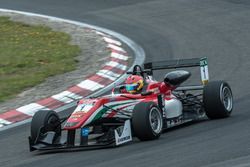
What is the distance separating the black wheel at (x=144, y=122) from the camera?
31.6ft

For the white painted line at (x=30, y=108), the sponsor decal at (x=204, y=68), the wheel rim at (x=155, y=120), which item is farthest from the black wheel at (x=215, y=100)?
the white painted line at (x=30, y=108)

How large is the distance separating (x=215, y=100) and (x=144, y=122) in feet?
5.13

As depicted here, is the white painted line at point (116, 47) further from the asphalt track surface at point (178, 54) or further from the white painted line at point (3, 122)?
the white painted line at point (3, 122)

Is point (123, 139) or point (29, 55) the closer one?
point (123, 139)

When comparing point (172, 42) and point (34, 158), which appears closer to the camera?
point (34, 158)

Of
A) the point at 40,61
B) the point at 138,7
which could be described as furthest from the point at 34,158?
the point at 138,7

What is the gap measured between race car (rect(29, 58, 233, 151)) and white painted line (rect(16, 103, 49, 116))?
2069 mm

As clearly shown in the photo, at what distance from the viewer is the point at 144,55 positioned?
17.0m

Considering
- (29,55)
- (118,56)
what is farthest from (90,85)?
(29,55)

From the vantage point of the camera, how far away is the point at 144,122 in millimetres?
9617

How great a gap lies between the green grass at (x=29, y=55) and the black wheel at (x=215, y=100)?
163 inches

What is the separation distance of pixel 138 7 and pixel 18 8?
10.9ft

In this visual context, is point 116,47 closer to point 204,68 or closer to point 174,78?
point 204,68

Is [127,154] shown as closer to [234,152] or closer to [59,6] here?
[234,152]
